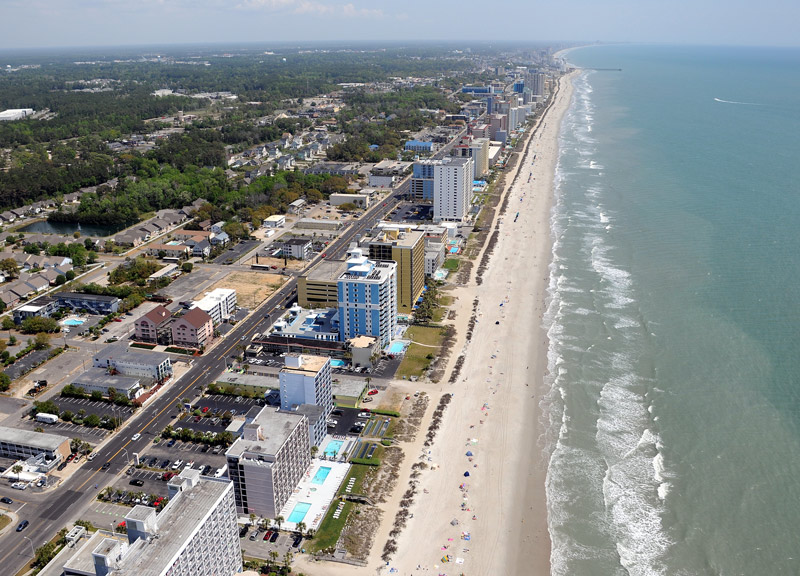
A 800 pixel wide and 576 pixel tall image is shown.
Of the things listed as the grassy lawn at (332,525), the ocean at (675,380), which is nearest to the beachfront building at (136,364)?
the grassy lawn at (332,525)

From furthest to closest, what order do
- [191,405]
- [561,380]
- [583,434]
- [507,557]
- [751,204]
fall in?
[751,204]
[561,380]
[191,405]
[583,434]
[507,557]

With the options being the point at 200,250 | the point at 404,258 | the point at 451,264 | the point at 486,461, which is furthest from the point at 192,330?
the point at 451,264

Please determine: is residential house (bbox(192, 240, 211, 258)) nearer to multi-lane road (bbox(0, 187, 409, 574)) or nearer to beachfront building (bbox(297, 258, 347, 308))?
multi-lane road (bbox(0, 187, 409, 574))

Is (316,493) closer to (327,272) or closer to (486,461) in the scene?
(486,461)

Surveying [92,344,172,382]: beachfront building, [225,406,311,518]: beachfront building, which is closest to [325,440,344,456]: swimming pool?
[225,406,311,518]: beachfront building

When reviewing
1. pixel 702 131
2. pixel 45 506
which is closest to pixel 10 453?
pixel 45 506

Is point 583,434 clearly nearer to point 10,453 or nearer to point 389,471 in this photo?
point 389,471
